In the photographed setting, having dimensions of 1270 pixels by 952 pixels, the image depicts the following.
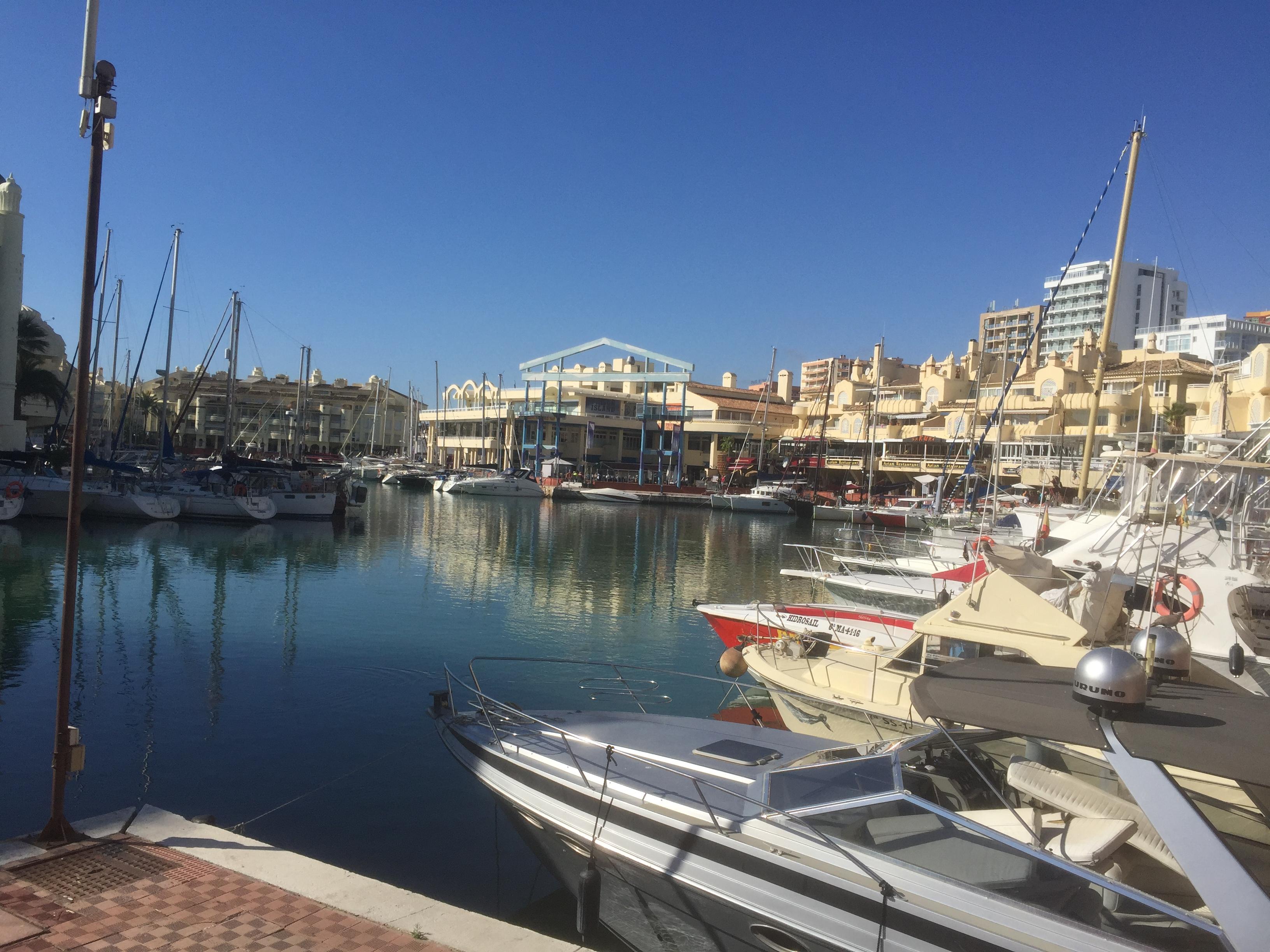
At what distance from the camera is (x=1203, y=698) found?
5859 millimetres

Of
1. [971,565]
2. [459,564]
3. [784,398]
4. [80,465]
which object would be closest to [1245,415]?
[971,565]

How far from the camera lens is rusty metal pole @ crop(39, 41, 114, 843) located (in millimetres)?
6414

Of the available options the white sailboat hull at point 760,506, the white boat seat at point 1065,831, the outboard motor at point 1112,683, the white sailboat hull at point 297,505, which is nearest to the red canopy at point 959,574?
the white boat seat at point 1065,831

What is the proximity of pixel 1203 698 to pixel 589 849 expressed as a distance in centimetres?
459

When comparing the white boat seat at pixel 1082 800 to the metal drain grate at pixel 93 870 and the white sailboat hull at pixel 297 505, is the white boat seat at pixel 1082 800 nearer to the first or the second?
the metal drain grate at pixel 93 870

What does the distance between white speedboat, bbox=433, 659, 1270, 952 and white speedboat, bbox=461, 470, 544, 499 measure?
65.9 m

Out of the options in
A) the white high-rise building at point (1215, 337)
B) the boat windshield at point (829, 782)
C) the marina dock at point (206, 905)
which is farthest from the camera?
the white high-rise building at point (1215, 337)

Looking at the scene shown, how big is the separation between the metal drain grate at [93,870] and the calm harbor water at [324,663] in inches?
105

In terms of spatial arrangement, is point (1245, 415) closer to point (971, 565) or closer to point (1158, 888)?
point (971, 565)

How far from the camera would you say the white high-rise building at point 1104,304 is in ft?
384

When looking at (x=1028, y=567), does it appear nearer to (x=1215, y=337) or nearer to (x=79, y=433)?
(x=79, y=433)

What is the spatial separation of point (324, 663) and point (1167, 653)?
13.9m

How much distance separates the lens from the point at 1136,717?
206 inches

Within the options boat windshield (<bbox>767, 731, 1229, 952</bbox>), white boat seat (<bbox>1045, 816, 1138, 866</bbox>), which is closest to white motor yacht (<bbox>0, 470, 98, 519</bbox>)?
boat windshield (<bbox>767, 731, 1229, 952</bbox>)
